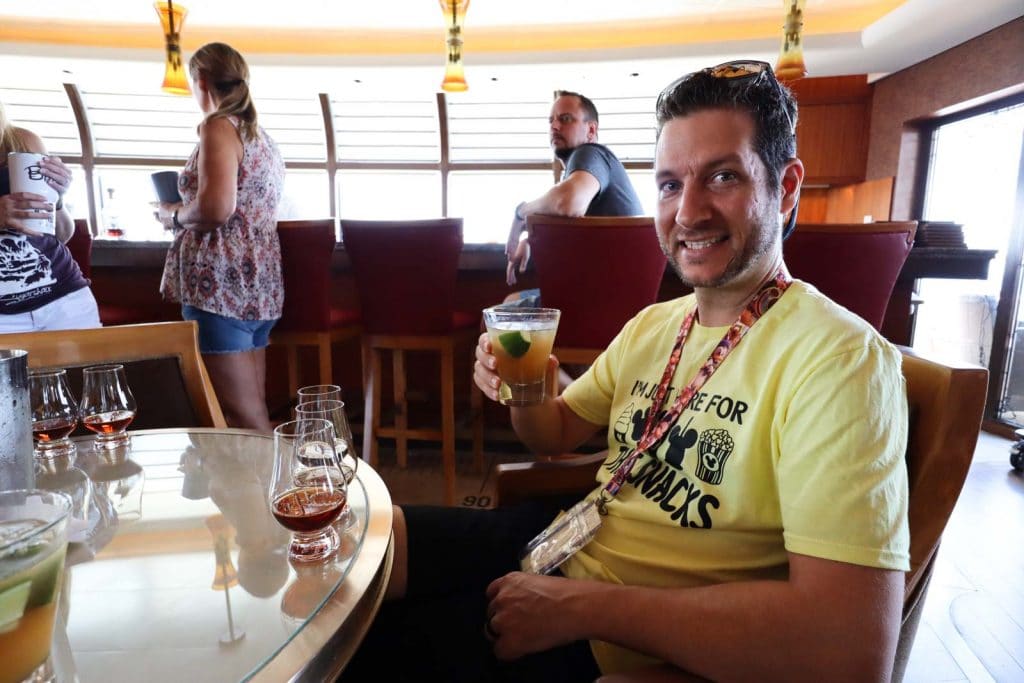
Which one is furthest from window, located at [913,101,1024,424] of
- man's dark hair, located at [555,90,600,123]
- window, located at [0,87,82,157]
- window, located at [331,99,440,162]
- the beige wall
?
window, located at [0,87,82,157]

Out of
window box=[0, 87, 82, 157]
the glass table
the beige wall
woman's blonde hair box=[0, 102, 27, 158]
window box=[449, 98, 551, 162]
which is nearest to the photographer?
the glass table

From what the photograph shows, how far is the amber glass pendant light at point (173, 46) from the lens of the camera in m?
4.46

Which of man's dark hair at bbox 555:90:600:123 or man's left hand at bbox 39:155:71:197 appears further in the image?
man's dark hair at bbox 555:90:600:123

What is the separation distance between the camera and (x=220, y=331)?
221 centimetres

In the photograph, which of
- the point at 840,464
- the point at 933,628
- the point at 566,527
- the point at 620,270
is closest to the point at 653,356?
the point at 566,527

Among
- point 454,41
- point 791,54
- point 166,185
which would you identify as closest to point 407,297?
point 166,185

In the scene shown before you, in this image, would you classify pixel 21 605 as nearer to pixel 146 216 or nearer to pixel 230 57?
pixel 230 57

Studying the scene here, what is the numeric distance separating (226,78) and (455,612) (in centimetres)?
200

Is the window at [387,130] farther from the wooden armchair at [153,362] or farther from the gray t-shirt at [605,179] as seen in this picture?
the wooden armchair at [153,362]

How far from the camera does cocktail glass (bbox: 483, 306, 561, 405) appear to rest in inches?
42.4

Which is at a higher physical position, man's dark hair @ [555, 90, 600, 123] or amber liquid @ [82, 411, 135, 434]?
man's dark hair @ [555, 90, 600, 123]

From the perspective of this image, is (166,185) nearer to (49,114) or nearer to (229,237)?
(229,237)

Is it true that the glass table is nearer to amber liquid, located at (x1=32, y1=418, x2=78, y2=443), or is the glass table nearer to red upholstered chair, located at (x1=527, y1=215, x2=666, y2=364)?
amber liquid, located at (x1=32, y1=418, x2=78, y2=443)

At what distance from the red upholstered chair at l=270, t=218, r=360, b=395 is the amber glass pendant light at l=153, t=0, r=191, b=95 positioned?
128 inches
